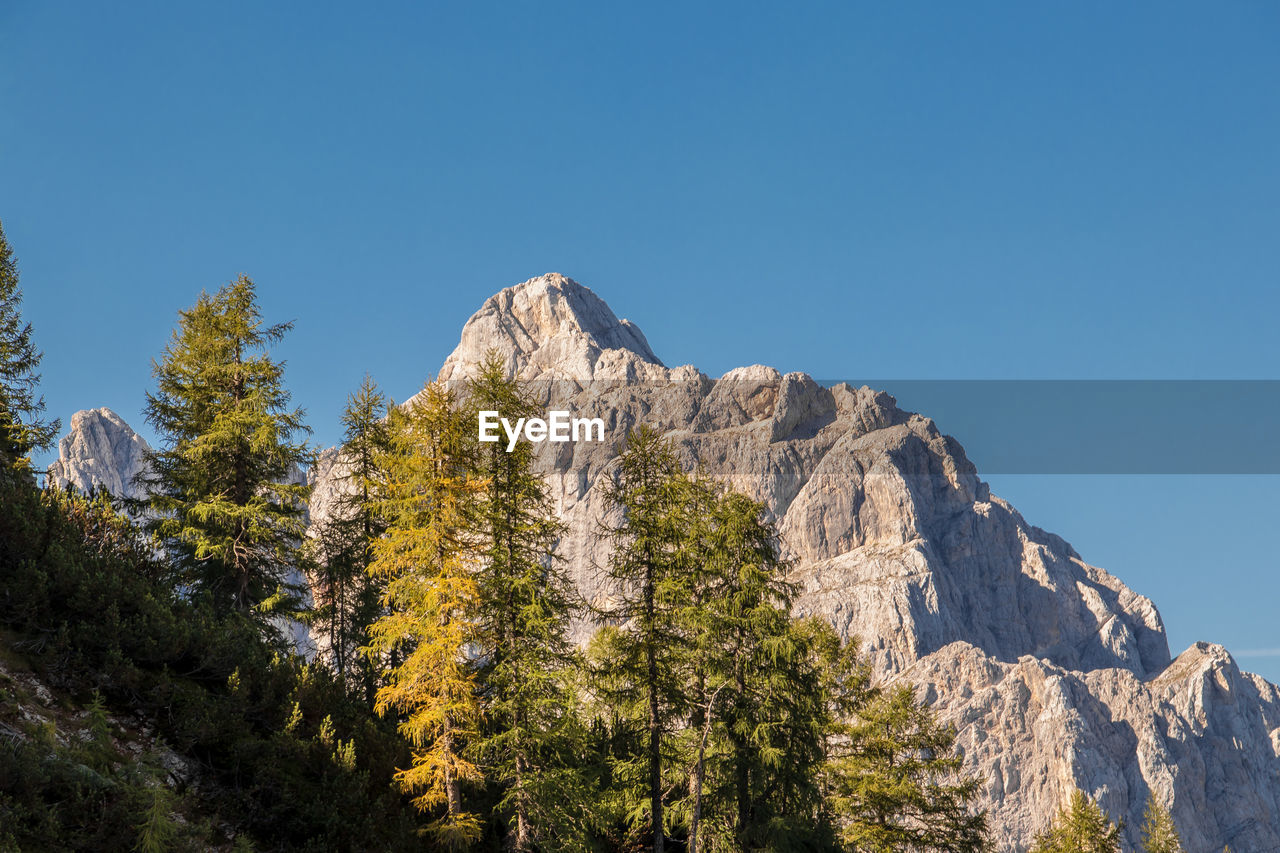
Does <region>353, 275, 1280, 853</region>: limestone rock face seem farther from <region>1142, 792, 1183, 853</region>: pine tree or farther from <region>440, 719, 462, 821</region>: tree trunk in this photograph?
<region>440, 719, 462, 821</region>: tree trunk

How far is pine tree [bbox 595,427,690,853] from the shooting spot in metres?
21.2

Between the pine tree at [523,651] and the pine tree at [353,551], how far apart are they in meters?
8.18

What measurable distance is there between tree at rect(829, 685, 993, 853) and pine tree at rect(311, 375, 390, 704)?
563 inches

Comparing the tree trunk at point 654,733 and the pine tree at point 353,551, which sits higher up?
the pine tree at point 353,551

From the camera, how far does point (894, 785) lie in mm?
27062

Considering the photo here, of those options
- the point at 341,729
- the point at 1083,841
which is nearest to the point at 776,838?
the point at 341,729

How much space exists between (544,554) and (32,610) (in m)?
9.01

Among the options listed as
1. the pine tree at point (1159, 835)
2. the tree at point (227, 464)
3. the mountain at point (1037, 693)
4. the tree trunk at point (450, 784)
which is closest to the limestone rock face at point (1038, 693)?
the mountain at point (1037, 693)

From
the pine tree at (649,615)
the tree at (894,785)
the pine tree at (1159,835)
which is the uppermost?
the pine tree at (649,615)

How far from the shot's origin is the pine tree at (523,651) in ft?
62.3

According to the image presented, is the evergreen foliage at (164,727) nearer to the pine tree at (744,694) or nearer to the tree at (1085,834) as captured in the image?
the pine tree at (744,694)

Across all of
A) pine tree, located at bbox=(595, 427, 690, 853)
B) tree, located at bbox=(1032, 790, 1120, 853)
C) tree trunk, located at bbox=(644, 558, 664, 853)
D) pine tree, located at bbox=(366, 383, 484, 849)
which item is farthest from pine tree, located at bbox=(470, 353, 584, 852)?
tree, located at bbox=(1032, 790, 1120, 853)

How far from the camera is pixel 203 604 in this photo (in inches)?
861

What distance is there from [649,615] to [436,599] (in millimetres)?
4957
